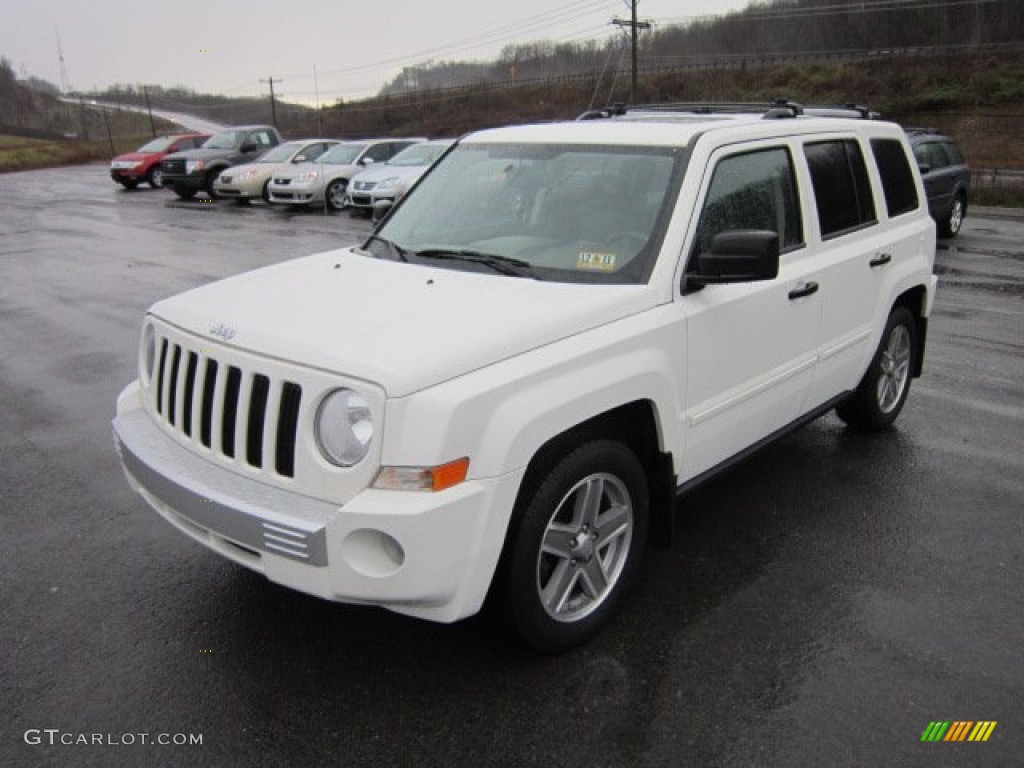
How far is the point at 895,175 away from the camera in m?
5.35

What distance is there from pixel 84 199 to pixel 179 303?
24.6 meters

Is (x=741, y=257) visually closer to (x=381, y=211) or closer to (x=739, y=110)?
(x=739, y=110)

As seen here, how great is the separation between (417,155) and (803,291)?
16.8 m

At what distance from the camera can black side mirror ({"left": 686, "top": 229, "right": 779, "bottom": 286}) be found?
11.0 ft

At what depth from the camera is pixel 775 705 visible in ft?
10.1

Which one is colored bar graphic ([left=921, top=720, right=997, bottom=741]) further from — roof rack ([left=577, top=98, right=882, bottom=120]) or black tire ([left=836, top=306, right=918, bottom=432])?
roof rack ([left=577, top=98, right=882, bottom=120])

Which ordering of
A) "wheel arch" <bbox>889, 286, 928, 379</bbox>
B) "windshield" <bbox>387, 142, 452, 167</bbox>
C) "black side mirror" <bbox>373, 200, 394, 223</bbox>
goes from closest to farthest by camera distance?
1. "black side mirror" <bbox>373, 200, 394, 223</bbox>
2. "wheel arch" <bbox>889, 286, 928, 379</bbox>
3. "windshield" <bbox>387, 142, 452, 167</bbox>

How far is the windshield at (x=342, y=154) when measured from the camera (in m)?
21.6

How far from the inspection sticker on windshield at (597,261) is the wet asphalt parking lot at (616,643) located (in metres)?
1.39

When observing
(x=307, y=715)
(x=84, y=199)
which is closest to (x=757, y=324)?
(x=307, y=715)

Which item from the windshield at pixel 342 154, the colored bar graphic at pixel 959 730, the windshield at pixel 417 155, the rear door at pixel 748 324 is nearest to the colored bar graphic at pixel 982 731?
the colored bar graphic at pixel 959 730

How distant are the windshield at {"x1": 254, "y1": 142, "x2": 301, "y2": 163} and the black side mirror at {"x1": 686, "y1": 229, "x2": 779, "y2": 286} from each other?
21.0m

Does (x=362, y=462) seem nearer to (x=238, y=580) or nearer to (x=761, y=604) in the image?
(x=238, y=580)

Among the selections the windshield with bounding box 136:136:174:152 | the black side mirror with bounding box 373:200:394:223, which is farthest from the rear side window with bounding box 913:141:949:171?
the windshield with bounding box 136:136:174:152
